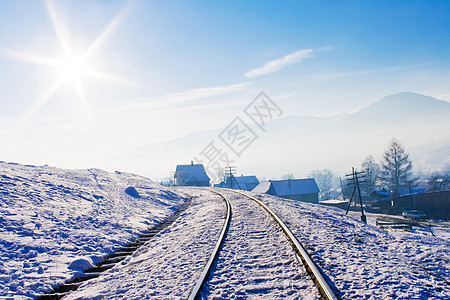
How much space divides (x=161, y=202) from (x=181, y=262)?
43.6 feet

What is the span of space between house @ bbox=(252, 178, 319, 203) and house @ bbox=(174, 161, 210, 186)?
16411mm

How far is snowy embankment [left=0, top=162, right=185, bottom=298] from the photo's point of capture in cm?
611

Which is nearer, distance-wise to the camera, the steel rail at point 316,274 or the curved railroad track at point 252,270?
the steel rail at point 316,274

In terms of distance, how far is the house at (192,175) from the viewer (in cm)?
7450

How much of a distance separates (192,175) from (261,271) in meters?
70.2

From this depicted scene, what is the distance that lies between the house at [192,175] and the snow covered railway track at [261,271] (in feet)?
220

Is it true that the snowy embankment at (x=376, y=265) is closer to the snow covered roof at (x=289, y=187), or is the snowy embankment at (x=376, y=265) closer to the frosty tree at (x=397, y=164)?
the snow covered roof at (x=289, y=187)

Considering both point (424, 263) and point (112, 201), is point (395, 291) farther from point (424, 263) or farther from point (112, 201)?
point (112, 201)

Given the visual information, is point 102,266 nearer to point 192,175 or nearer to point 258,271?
point 258,271

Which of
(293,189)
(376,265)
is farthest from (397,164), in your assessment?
(376,265)

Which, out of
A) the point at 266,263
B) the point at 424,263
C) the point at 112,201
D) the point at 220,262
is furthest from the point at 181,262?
the point at 112,201

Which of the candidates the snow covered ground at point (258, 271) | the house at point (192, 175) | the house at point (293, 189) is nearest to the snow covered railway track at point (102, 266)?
the snow covered ground at point (258, 271)

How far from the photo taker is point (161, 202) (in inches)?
756

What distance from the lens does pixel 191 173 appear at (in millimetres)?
75062
